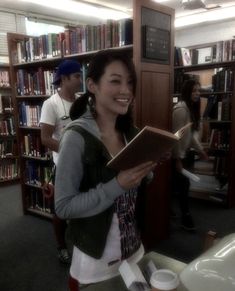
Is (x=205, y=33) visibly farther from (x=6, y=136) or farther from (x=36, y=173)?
(x=36, y=173)

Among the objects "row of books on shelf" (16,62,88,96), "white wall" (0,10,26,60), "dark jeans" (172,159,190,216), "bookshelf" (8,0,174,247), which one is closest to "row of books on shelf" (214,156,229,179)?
"dark jeans" (172,159,190,216)

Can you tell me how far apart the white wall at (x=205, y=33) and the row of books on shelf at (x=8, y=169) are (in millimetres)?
5428

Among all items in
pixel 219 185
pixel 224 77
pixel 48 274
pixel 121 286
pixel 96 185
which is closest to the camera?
pixel 121 286

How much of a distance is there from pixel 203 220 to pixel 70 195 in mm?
2665

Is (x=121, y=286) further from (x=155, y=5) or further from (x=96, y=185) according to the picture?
(x=155, y=5)

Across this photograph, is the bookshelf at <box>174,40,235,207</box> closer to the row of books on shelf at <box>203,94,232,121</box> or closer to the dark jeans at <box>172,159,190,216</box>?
the row of books on shelf at <box>203,94,232,121</box>

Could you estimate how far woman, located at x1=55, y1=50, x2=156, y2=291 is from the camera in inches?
38.9

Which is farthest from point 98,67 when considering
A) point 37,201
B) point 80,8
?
point 80,8

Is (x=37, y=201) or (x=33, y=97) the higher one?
(x=33, y=97)

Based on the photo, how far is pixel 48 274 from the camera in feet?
7.84

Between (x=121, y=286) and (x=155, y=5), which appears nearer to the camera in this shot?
(x=121, y=286)

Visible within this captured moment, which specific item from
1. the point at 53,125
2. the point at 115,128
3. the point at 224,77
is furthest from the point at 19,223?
the point at 224,77

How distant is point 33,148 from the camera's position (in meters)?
3.49

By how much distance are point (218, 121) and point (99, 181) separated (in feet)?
9.79
